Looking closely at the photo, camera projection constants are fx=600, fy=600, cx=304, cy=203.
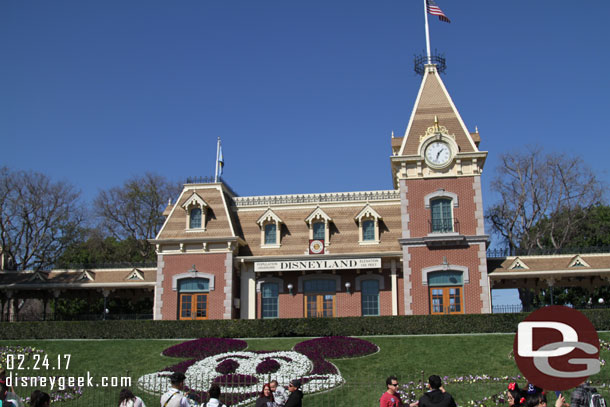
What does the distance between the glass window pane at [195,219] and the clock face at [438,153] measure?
41.8ft

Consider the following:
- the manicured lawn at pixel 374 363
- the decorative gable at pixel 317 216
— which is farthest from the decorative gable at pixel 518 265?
the decorative gable at pixel 317 216

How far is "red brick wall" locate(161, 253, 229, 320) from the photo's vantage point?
103 ft

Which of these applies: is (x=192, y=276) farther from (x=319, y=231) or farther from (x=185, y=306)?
(x=319, y=231)

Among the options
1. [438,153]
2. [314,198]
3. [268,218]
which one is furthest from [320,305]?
[438,153]

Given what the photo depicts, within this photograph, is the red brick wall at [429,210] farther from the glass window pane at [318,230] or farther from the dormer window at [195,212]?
the dormer window at [195,212]

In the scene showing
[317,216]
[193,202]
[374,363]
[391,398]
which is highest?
[193,202]

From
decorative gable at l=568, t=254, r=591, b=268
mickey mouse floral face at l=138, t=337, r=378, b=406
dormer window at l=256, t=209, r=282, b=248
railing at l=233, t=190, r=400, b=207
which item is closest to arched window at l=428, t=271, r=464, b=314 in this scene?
decorative gable at l=568, t=254, r=591, b=268

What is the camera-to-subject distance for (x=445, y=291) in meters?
29.3

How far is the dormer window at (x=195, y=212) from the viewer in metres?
32.8

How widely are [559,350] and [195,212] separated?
28.8 m

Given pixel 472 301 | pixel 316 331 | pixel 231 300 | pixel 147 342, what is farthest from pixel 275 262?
pixel 472 301

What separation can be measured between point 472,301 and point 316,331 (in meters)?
8.00

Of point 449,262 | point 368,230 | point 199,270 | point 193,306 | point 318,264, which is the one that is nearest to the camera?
point 449,262

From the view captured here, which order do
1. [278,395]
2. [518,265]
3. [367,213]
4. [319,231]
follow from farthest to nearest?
[319,231] → [367,213] → [518,265] → [278,395]
